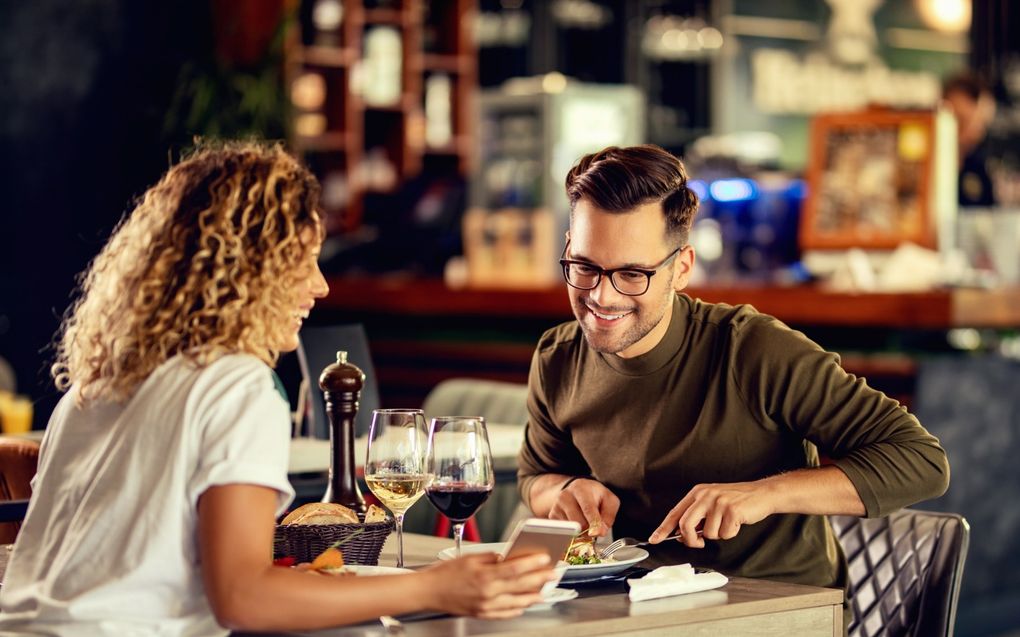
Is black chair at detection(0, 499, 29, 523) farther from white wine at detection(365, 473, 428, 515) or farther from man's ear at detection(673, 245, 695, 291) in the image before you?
man's ear at detection(673, 245, 695, 291)

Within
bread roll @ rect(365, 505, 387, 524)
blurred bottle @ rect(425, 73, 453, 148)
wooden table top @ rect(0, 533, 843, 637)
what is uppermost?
blurred bottle @ rect(425, 73, 453, 148)

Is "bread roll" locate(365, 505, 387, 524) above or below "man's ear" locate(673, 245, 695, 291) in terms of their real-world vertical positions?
below

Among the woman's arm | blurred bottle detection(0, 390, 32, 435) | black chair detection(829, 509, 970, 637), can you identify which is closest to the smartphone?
the woman's arm

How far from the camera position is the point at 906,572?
97.8 inches

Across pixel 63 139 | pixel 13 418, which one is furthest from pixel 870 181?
pixel 63 139

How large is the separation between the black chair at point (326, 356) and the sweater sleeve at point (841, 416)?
136 centimetres

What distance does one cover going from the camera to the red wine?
6.61ft

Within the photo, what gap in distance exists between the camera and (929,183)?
602 cm

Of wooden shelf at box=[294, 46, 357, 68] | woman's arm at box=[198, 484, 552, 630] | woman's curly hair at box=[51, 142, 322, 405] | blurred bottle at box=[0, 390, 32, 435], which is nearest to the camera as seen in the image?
woman's arm at box=[198, 484, 552, 630]

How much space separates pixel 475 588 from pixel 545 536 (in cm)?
13

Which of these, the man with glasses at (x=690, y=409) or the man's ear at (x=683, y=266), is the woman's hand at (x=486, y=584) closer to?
the man with glasses at (x=690, y=409)

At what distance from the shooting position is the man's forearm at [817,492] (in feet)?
6.96

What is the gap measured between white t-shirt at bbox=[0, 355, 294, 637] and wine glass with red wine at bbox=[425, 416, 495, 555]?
1.11 feet

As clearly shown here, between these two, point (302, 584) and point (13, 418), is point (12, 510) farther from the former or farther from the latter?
point (13, 418)
